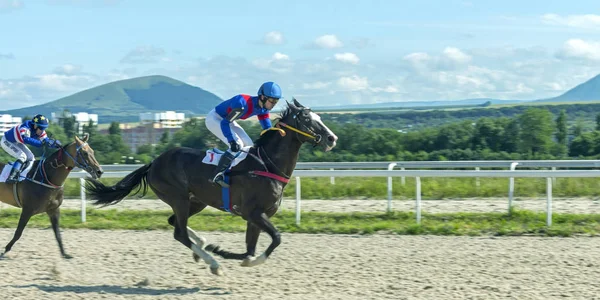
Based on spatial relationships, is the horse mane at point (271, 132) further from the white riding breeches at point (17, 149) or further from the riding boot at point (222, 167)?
the white riding breeches at point (17, 149)

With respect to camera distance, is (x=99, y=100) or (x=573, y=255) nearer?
(x=573, y=255)

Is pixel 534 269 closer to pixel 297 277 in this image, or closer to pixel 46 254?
pixel 297 277

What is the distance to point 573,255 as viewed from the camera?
23.6ft

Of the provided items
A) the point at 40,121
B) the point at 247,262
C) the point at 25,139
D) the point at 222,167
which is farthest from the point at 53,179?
the point at 247,262

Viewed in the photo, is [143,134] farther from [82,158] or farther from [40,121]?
[82,158]

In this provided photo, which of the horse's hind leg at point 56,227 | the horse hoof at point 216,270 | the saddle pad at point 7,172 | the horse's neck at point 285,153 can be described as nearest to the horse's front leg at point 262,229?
the horse hoof at point 216,270

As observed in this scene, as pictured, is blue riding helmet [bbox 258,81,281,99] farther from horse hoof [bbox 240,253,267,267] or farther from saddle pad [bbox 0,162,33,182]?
saddle pad [bbox 0,162,33,182]

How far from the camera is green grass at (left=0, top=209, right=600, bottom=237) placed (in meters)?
9.05

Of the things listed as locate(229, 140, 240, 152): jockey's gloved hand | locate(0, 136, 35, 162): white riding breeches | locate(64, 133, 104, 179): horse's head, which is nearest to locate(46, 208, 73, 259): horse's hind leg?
locate(64, 133, 104, 179): horse's head

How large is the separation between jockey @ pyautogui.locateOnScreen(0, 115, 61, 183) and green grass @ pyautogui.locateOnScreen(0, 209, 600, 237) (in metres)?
1.96

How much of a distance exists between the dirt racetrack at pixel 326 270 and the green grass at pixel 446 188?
4.70 m

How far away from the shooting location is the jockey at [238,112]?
659 cm

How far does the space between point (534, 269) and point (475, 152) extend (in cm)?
1369

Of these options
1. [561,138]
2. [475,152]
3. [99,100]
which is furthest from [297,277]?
[99,100]
